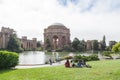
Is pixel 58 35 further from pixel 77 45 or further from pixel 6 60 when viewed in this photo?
pixel 6 60

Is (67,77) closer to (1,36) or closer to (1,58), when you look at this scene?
(1,58)

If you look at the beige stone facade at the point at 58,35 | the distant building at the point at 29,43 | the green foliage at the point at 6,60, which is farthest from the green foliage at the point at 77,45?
the green foliage at the point at 6,60

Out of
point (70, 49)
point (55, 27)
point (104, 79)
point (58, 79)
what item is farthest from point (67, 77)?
point (55, 27)

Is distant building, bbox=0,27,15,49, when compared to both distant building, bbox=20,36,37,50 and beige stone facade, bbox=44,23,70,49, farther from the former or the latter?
distant building, bbox=20,36,37,50

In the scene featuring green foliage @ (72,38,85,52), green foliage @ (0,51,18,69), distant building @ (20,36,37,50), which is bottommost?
green foliage @ (0,51,18,69)

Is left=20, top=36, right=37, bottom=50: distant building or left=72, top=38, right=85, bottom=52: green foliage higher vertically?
left=20, top=36, right=37, bottom=50: distant building

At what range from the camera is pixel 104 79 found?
11578 mm

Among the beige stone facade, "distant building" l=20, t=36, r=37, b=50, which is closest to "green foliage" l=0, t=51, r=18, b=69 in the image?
→ the beige stone facade

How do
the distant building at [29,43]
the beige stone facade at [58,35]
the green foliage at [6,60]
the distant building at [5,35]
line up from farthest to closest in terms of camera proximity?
the distant building at [29,43], the beige stone facade at [58,35], the distant building at [5,35], the green foliage at [6,60]

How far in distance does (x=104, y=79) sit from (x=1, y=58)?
8.40 metres

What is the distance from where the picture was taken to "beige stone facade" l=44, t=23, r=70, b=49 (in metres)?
102

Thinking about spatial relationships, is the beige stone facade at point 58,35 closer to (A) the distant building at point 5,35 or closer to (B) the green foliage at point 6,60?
(A) the distant building at point 5,35

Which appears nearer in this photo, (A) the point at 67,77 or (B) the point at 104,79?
(B) the point at 104,79

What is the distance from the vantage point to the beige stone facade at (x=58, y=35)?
10162 cm
